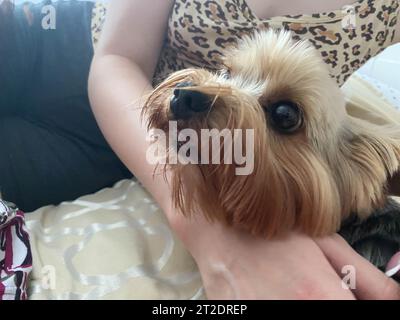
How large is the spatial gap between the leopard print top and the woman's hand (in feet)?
1.62

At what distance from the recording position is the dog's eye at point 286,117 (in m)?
0.88

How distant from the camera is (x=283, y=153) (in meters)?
0.87

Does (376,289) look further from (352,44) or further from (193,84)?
(352,44)

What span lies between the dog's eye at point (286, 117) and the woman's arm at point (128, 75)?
0.27 m

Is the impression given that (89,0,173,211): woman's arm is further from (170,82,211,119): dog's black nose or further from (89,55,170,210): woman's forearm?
(170,82,211,119): dog's black nose

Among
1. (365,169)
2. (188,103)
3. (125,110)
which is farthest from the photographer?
(125,110)

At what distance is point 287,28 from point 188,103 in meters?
0.50

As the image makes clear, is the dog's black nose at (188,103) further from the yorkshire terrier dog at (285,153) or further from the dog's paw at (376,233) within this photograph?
the dog's paw at (376,233)

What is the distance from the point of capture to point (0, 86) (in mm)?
1289

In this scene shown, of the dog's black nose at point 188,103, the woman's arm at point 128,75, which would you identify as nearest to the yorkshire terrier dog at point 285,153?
the dog's black nose at point 188,103

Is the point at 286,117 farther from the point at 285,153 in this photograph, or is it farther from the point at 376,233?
the point at 376,233

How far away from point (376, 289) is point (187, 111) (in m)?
0.43

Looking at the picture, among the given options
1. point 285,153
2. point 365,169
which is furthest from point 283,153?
point 365,169

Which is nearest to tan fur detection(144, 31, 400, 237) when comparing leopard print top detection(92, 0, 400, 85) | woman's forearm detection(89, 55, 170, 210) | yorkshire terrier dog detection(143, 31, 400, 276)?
yorkshire terrier dog detection(143, 31, 400, 276)
